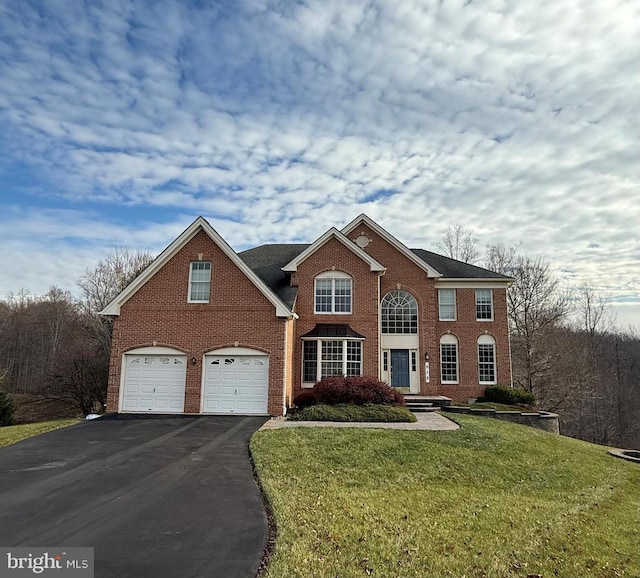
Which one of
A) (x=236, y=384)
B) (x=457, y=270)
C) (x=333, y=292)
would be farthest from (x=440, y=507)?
(x=457, y=270)

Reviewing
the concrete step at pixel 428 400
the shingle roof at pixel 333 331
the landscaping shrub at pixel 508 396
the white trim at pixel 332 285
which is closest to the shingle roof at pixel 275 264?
the white trim at pixel 332 285

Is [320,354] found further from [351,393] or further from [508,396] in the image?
[508,396]

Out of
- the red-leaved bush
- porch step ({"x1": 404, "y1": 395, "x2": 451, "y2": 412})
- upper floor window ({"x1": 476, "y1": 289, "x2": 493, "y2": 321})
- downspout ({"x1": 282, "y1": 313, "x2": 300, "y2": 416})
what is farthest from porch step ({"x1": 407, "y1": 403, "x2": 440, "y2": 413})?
upper floor window ({"x1": 476, "y1": 289, "x2": 493, "y2": 321})

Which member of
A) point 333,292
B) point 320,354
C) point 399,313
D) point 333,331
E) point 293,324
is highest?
point 333,292

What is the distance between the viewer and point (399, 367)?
2208 cm

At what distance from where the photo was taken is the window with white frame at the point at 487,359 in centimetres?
2281

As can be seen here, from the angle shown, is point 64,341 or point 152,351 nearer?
point 152,351

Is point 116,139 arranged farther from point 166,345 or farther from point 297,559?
point 297,559

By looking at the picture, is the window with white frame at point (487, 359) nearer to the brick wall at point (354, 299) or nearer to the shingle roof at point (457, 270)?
the shingle roof at point (457, 270)

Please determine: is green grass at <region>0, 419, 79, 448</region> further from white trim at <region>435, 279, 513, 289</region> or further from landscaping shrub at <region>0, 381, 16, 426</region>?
white trim at <region>435, 279, 513, 289</region>

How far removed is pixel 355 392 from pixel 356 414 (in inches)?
55.4

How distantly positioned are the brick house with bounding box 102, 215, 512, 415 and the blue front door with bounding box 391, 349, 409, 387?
0.05 m

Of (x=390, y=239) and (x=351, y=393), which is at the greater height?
(x=390, y=239)

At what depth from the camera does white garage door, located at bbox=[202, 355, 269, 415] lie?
16812 mm
